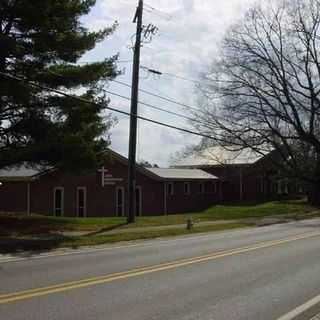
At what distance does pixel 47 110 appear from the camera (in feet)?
88.2

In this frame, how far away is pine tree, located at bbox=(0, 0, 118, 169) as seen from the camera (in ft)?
82.9

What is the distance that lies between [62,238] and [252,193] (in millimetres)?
49640

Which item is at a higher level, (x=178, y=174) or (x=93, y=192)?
(x=178, y=174)

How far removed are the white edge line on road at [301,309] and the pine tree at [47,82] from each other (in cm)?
1604

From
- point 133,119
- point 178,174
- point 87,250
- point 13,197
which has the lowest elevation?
point 87,250

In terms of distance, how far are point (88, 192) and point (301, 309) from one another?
120 feet

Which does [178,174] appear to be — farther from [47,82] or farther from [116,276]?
[116,276]

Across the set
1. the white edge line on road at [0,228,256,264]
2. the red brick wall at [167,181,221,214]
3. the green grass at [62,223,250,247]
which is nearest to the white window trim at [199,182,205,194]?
the red brick wall at [167,181,221,214]

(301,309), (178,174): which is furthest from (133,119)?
(178,174)

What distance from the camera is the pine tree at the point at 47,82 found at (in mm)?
25281

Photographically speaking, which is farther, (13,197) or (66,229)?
(13,197)

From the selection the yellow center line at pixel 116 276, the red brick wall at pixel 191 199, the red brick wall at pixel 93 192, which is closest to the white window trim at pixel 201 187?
the red brick wall at pixel 191 199

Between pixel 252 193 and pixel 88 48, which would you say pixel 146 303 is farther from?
pixel 252 193

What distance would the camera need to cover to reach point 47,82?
87.5 feet
